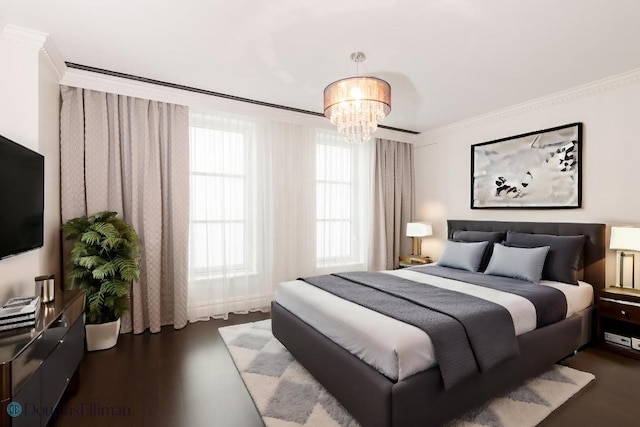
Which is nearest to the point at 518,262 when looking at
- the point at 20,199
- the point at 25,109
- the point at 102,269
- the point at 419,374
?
the point at 419,374

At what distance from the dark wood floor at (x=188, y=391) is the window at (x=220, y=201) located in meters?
1.09

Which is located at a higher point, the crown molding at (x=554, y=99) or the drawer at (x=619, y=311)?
the crown molding at (x=554, y=99)

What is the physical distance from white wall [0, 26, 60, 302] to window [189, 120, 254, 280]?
4.53 ft

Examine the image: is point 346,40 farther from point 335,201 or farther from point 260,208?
point 335,201

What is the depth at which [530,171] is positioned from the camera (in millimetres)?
3809

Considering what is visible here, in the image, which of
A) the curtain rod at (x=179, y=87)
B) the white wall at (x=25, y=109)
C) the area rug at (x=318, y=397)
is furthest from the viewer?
the curtain rod at (x=179, y=87)

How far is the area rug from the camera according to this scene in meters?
1.91

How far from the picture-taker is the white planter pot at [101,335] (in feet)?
9.25

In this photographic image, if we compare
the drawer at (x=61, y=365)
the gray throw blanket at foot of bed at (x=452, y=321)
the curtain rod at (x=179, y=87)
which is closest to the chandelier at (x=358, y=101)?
the gray throw blanket at foot of bed at (x=452, y=321)

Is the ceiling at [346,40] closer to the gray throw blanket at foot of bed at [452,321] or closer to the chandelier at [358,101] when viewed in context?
the chandelier at [358,101]

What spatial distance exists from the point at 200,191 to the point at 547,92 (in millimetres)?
4192

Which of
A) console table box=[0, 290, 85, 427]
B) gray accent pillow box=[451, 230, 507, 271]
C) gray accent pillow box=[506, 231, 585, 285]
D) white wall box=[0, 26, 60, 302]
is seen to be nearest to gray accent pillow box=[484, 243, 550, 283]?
gray accent pillow box=[506, 231, 585, 285]

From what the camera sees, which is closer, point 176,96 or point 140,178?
point 140,178

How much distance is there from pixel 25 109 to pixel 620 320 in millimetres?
5366
